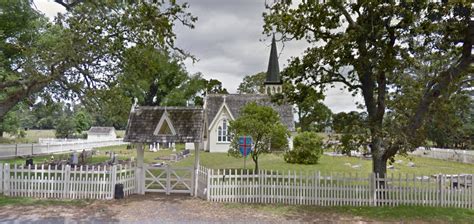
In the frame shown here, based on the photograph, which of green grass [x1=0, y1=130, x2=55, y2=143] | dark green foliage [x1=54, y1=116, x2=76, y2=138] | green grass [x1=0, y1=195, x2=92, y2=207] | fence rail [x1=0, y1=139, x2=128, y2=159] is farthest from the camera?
dark green foliage [x1=54, y1=116, x2=76, y2=138]

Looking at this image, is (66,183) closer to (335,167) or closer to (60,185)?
(60,185)

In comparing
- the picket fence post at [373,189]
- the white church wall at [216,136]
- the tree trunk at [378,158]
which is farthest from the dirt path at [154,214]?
the white church wall at [216,136]

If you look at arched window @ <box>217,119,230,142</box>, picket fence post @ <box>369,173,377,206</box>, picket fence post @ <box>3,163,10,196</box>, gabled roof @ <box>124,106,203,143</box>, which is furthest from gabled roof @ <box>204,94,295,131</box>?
picket fence post @ <box>3,163,10,196</box>

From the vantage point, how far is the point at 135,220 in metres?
9.09

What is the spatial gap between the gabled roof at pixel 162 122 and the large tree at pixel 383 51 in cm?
439

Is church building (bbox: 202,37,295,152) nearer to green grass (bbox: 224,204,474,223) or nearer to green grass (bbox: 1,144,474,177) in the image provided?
green grass (bbox: 1,144,474,177)

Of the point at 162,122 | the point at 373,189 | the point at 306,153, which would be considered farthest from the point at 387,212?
the point at 306,153

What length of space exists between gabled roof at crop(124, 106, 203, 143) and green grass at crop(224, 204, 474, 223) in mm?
3270

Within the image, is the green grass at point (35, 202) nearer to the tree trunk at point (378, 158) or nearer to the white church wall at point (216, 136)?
the tree trunk at point (378, 158)

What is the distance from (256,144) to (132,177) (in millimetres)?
6213

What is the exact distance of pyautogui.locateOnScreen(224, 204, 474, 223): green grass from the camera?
384 inches

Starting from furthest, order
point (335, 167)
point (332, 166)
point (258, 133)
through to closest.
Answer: point (332, 166) → point (335, 167) → point (258, 133)

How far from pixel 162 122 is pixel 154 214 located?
404 cm

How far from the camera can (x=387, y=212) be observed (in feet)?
34.0
